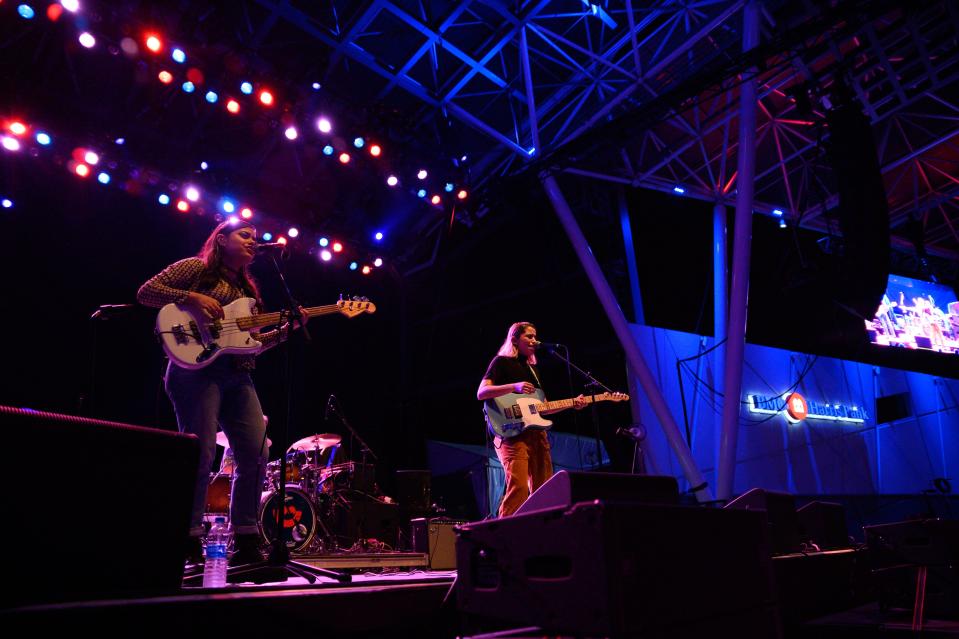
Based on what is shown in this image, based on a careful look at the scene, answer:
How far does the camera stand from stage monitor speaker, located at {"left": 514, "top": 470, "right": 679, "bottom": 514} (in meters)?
2.27

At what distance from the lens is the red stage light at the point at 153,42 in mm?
6863

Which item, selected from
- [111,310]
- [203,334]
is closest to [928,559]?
[203,334]

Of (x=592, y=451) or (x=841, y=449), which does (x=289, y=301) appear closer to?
(x=592, y=451)

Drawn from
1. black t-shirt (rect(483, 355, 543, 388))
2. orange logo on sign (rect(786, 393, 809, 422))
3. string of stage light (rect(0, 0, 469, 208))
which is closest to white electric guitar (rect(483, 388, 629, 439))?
black t-shirt (rect(483, 355, 543, 388))

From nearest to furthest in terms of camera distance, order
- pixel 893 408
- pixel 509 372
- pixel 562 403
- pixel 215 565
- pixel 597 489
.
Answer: pixel 597 489 → pixel 215 565 → pixel 509 372 → pixel 562 403 → pixel 893 408

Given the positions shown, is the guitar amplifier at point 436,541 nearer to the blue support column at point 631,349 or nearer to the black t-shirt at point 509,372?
the black t-shirt at point 509,372

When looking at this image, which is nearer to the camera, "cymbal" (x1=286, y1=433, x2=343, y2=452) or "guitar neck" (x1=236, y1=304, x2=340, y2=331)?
"guitar neck" (x1=236, y1=304, x2=340, y2=331)

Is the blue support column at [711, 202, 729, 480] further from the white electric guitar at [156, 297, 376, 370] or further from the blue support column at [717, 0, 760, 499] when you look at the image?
the white electric guitar at [156, 297, 376, 370]

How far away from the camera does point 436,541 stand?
5922mm

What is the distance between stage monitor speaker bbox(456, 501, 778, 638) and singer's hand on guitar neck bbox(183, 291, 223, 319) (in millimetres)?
2125

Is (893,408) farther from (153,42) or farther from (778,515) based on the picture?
(153,42)

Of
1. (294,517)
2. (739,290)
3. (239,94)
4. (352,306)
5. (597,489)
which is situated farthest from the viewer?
(739,290)

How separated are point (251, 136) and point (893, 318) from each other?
15.1 m

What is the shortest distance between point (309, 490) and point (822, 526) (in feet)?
17.8
